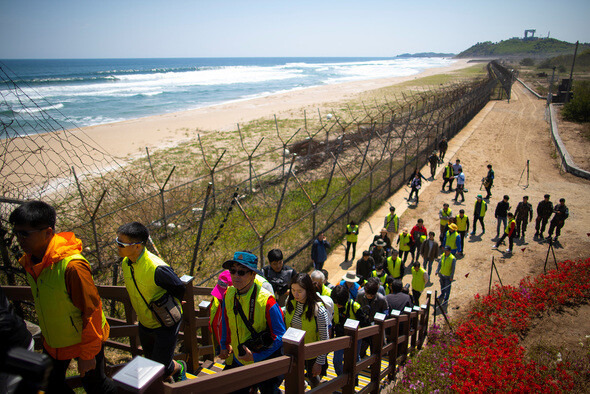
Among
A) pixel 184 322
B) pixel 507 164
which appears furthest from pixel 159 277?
pixel 507 164

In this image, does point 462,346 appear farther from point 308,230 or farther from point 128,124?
point 128,124

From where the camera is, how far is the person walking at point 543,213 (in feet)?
33.7

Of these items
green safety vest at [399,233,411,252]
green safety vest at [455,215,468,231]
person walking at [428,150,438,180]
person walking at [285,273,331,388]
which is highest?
person walking at [285,273,331,388]

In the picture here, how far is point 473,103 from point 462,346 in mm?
29178

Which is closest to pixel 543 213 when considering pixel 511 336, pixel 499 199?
pixel 499 199

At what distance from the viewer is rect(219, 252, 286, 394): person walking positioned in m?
2.77

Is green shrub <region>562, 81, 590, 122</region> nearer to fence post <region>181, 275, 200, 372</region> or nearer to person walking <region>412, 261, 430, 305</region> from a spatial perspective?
person walking <region>412, 261, 430, 305</region>

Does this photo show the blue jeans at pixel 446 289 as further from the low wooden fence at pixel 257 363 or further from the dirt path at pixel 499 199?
the low wooden fence at pixel 257 363

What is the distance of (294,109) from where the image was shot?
37.8 meters

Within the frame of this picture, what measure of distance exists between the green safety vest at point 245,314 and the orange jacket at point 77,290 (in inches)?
37.1

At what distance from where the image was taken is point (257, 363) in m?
1.95

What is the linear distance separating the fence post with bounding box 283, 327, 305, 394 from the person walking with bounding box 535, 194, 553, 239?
430 inches

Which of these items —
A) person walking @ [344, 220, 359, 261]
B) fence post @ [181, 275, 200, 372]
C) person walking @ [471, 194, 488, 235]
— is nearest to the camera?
fence post @ [181, 275, 200, 372]

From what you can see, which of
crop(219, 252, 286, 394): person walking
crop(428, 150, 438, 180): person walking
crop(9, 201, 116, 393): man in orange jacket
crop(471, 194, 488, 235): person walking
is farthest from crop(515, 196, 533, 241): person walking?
crop(9, 201, 116, 393): man in orange jacket
